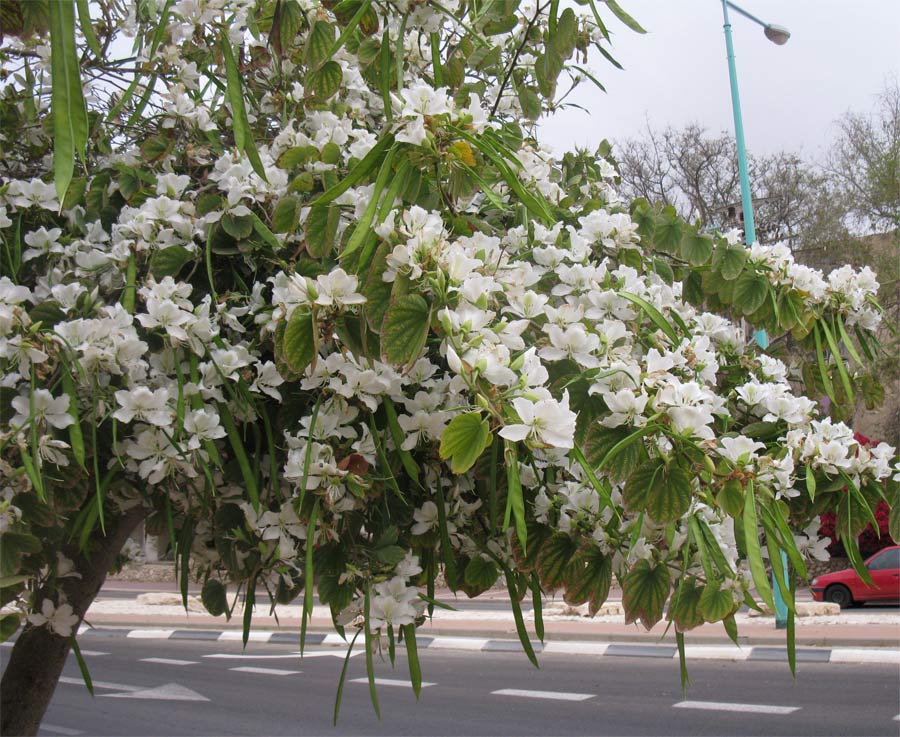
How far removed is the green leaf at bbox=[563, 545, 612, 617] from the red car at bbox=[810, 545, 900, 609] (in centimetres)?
1345

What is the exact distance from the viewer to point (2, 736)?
226cm

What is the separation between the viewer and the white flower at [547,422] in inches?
43.9

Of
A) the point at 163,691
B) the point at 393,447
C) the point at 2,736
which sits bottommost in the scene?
the point at 163,691

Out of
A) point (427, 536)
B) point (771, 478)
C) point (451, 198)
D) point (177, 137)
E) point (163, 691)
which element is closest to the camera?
point (771, 478)

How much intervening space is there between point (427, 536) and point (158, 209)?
2.47ft

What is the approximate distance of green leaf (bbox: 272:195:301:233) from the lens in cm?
161

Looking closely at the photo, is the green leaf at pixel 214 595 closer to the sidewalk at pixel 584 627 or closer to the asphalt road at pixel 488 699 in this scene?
the asphalt road at pixel 488 699

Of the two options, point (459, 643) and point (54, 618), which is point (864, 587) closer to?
point (459, 643)

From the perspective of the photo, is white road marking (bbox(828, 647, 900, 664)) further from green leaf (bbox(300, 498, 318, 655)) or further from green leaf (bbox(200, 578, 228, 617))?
green leaf (bbox(300, 498, 318, 655))

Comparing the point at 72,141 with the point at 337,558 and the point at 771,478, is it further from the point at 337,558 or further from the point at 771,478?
the point at 771,478

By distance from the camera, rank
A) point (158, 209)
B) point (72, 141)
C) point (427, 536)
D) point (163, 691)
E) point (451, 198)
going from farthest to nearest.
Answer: point (163, 691) < point (158, 209) < point (427, 536) < point (451, 198) < point (72, 141)

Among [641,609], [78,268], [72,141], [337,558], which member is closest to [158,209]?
[78,268]

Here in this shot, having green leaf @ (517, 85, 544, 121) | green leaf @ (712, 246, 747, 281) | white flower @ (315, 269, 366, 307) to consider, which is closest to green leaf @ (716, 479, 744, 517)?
white flower @ (315, 269, 366, 307)

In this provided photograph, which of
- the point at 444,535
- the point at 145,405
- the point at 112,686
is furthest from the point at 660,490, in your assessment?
the point at 112,686
